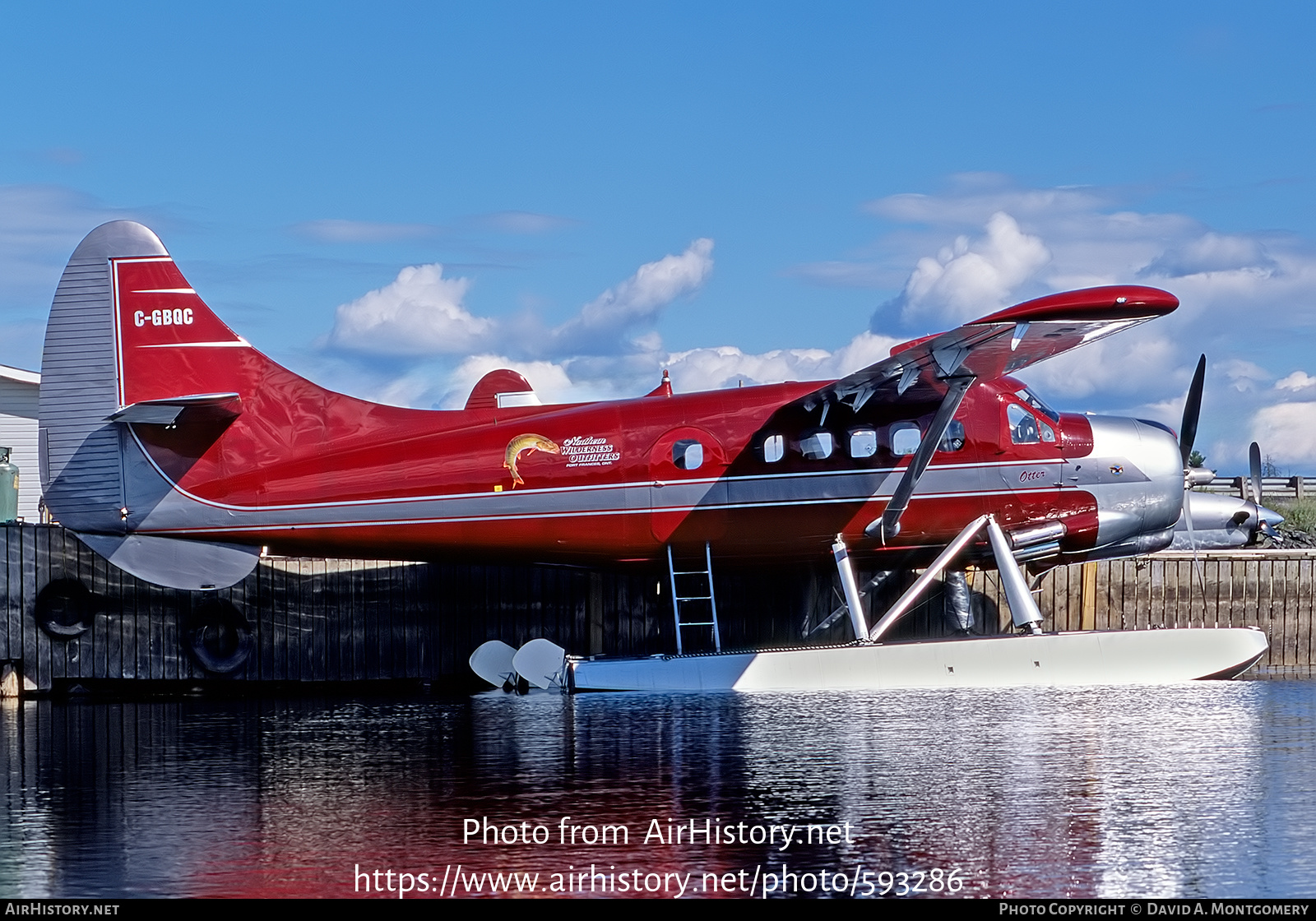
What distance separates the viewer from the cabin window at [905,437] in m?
16.0

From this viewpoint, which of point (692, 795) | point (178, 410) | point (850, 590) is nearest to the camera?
point (692, 795)

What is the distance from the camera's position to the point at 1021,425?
16.3 meters

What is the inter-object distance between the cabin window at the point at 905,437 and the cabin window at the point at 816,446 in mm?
690

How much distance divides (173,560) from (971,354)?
30.0 feet

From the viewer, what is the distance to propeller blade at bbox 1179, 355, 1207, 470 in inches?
679

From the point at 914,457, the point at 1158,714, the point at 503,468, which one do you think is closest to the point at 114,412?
the point at 503,468

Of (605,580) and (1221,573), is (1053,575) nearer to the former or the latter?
(1221,573)

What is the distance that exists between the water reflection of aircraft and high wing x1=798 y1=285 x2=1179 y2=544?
0.06 m

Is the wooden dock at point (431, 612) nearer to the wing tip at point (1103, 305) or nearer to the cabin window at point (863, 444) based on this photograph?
the cabin window at point (863, 444)

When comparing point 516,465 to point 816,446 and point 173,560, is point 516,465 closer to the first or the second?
point 816,446

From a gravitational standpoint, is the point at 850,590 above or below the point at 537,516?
below

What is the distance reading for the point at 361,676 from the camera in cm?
1825

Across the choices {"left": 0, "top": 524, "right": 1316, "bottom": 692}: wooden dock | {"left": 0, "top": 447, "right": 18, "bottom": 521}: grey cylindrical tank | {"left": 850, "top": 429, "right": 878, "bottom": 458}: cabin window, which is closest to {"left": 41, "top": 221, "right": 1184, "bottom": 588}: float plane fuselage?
{"left": 850, "top": 429, "right": 878, "bottom": 458}: cabin window

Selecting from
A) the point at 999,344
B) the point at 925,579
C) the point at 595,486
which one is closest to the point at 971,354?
the point at 999,344
